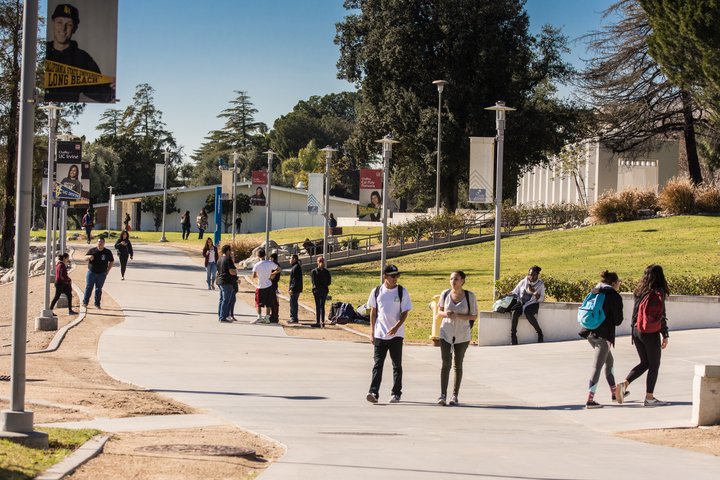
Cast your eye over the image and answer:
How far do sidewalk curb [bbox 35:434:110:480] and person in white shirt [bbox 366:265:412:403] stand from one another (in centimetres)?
452

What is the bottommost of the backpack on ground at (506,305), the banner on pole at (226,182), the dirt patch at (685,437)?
the dirt patch at (685,437)

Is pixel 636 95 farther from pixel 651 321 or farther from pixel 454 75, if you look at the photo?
pixel 651 321

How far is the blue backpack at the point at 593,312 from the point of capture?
13.4 meters

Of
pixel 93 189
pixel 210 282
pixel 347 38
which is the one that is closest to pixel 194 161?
pixel 93 189

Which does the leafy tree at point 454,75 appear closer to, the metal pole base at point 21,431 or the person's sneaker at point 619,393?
the person's sneaker at point 619,393

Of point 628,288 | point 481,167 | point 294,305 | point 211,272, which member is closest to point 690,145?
point 211,272

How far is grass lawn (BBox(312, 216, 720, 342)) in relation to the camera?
30188mm

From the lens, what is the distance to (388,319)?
13414 millimetres

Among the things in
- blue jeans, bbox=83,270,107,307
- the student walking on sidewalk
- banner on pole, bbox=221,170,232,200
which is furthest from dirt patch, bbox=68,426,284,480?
banner on pole, bbox=221,170,232,200

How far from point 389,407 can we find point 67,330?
10.1 metres

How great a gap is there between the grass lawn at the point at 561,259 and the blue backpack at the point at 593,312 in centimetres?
967

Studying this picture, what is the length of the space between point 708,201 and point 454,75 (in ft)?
53.2

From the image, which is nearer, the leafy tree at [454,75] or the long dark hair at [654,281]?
the long dark hair at [654,281]

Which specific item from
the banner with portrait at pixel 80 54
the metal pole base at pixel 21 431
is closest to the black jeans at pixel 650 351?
the banner with portrait at pixel 80 54
